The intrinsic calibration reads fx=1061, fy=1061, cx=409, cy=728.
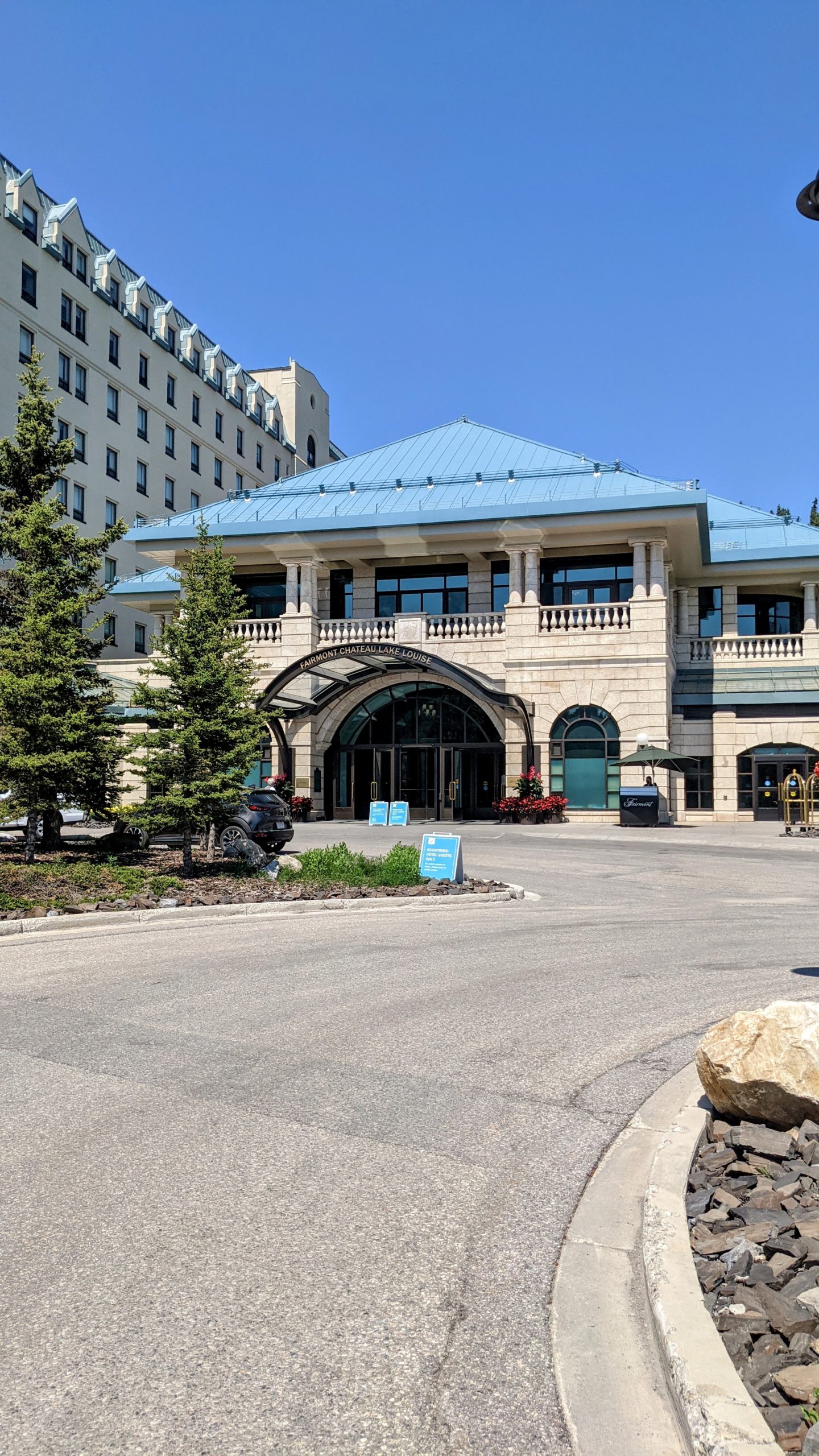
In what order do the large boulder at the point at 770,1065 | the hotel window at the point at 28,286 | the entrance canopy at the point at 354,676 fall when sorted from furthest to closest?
the hotel window at the point at 28,286 → the entrance canopy at the point at 354,676 → the large boulder at the point at 770,1065

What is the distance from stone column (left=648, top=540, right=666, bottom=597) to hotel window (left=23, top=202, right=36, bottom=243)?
1311 inches

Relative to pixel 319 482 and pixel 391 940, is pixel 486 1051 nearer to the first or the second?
pixel 391 940

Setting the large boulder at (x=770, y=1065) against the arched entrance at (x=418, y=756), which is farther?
the arched entrance at (x=418, y=756)

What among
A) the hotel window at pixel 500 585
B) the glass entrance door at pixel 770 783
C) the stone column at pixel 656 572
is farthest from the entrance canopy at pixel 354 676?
the glass entrance door at pixel 770 783

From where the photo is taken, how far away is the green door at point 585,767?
36531mm

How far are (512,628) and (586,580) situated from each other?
3.73m

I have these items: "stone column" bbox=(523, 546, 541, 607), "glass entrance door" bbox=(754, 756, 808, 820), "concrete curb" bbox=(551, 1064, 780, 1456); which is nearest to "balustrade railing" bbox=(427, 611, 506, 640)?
"stone column" bbox=(523, 546, 541, 607)

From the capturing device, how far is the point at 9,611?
20.6m

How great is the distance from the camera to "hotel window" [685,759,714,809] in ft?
128

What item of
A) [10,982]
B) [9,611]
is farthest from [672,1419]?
[9,611]

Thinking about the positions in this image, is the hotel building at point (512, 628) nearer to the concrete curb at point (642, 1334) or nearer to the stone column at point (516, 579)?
the stone column at point (516, 579)

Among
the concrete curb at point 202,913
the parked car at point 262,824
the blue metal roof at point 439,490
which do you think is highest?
the blue metal roof at point 439,490

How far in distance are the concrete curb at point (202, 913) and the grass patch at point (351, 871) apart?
0.93 meters

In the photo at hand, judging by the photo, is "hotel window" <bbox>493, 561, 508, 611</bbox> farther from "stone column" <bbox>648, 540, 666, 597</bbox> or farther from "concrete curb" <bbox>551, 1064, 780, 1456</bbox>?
"concrete curb" <bbox>551, 1064, 780, 1456</bbox>
